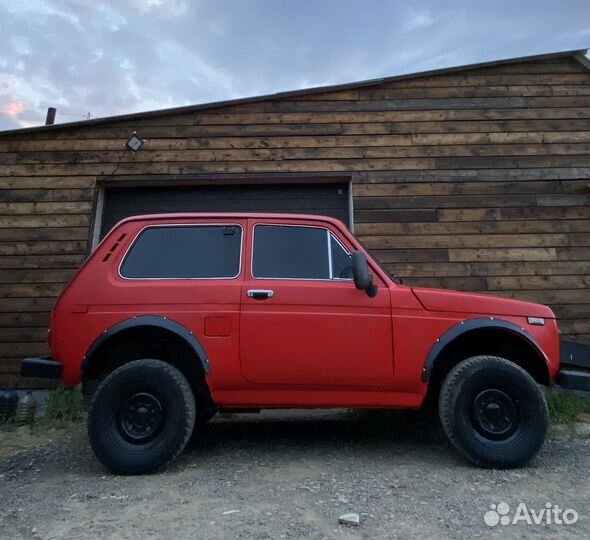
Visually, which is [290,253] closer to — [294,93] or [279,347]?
[279,347]

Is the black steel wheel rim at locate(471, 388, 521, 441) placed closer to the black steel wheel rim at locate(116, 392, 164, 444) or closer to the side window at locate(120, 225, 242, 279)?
the side window at locate(120, 225, 242, 279)

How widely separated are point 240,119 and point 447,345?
4563 millimetres

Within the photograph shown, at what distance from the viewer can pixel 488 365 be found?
137 inches

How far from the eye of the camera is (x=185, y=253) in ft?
12.6

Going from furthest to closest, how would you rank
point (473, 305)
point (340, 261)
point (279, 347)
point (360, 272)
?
point (340, 261) → point (473, 305) → point (279, 347) → point (360, 272)

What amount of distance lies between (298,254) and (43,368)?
2.06 meters

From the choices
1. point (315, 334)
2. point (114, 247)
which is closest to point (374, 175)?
point (315, 334)

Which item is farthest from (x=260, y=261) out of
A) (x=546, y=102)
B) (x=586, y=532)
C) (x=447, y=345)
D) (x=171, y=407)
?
(x=546, y=102)

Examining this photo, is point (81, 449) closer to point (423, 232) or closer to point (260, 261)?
point (260, 261)

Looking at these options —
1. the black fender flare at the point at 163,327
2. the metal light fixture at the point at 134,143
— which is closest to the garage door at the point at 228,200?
the metal light fixture at the point at 134,143

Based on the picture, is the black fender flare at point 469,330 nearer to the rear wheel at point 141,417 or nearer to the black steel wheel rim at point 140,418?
the rear wheel at point 141,417

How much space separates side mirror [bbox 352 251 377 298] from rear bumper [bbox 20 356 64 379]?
2.24 metres

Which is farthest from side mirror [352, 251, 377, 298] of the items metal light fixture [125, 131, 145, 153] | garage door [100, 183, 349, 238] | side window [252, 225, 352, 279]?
metal light fixture [125, 131, 145, 153]

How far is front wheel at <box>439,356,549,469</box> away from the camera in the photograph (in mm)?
3426
